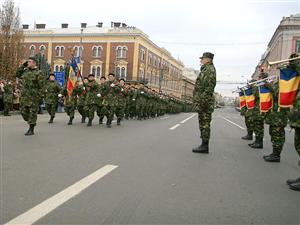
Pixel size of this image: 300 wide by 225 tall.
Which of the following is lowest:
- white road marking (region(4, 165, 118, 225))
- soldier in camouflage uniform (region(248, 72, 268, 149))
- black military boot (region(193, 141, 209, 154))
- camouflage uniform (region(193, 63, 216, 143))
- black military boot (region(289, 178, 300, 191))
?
white road marking (region(4, 165, 118, 225))

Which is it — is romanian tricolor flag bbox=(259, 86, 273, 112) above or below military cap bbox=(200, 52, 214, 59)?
below

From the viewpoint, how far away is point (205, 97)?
29.0ft

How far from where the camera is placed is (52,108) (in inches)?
653

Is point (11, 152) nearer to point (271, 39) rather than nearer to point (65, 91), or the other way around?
point (65, 91)

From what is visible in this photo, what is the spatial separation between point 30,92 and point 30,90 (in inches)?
2.4

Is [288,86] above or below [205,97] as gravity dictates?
above

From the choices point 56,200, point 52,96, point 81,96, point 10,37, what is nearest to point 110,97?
point 81,96

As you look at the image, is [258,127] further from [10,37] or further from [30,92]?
[10,37]

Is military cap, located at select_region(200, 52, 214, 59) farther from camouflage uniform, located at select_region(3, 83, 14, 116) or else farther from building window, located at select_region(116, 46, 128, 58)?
building window, located at select_region(116, 46, 128, 58)

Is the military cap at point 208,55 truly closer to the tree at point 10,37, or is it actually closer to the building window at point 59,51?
the tree at point 10,37

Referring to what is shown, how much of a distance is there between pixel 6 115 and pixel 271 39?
7809 centimetres

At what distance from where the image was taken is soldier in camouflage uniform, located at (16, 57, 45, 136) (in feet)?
35.4

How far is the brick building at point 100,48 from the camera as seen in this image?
7569 cm

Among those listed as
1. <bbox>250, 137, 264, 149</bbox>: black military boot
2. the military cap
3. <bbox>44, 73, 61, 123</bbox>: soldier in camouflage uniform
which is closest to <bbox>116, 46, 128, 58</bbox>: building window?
→ <bbox>44, 73, 61, 123</bbox>: soldier in camouflage uniform
